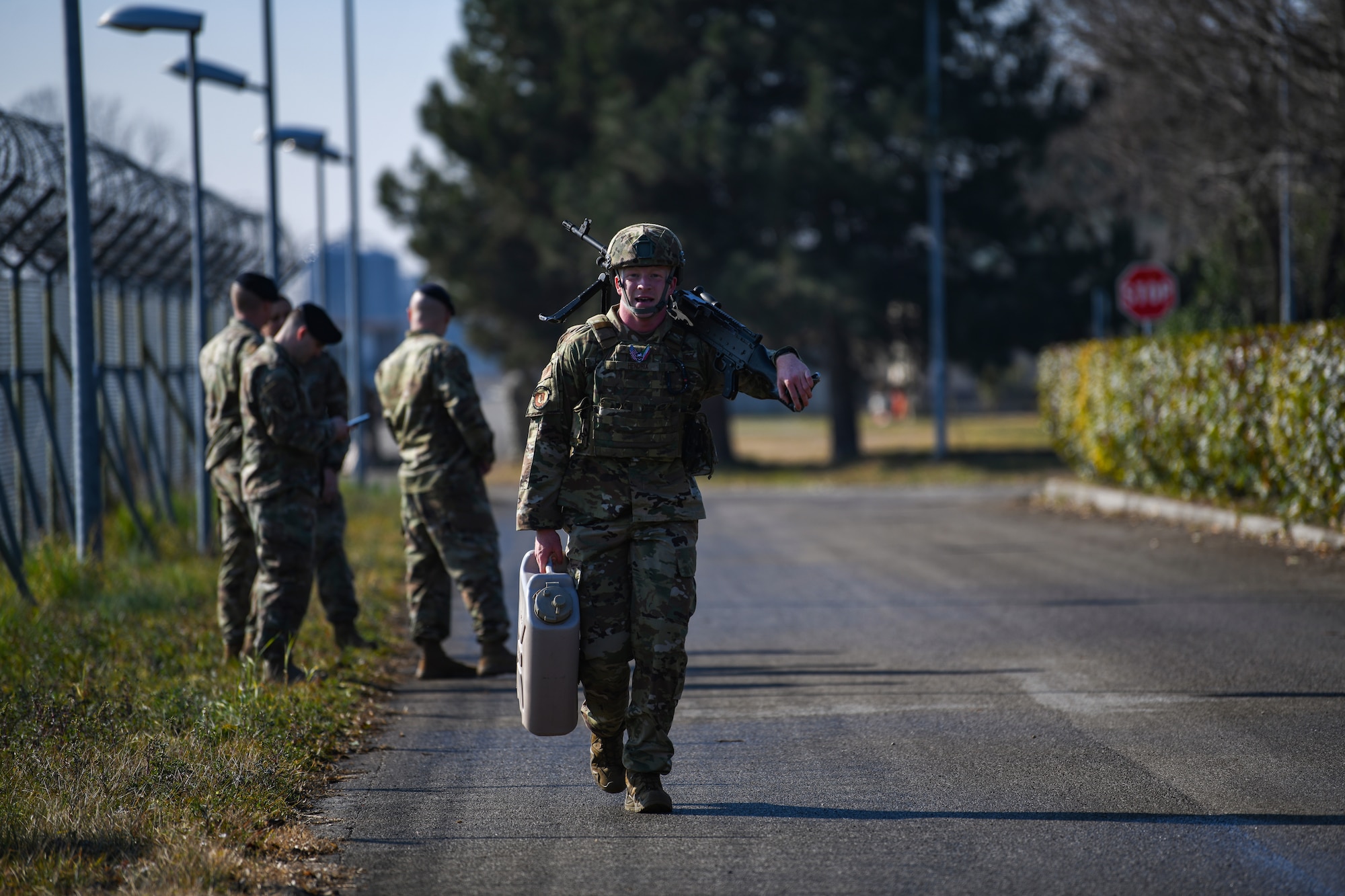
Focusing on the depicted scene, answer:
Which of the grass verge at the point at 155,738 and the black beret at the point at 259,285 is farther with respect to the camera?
the black beret at the point at 259,285

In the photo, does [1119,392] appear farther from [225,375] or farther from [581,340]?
[581,340]

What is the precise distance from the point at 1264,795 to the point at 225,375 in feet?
17.7

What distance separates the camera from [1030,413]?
61.5 meters

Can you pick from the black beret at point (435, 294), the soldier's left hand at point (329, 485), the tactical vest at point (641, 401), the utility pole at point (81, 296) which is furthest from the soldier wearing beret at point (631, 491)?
the utility pole at point (81, 296)

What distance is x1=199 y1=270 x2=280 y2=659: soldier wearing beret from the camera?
7.69 m

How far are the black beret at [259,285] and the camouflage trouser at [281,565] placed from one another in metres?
1.29

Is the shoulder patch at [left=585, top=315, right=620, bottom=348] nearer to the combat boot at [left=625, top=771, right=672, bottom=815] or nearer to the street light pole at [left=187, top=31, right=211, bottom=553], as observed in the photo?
the combat boot at [left=625, top=771, right=672, bottom=815]

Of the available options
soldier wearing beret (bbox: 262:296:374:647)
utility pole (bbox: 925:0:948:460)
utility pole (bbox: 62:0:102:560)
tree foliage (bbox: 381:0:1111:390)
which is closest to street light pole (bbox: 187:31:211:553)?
utility pole (bbox: 62:0:102:560)

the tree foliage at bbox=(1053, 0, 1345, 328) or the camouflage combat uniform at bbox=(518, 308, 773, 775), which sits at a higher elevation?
the tree foliage at bbox=(1053, 0, 1345, 328)

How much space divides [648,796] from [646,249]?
1.82 m

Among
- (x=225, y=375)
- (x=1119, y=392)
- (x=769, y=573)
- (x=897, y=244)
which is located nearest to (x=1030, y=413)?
(x=897, y=244)

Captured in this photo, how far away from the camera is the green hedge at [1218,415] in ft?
36.3

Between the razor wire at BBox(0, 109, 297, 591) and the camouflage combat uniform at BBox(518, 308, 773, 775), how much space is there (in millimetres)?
5527

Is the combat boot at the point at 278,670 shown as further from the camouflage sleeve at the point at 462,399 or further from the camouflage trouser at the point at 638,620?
the camouflage trouser at the point at 638,620
